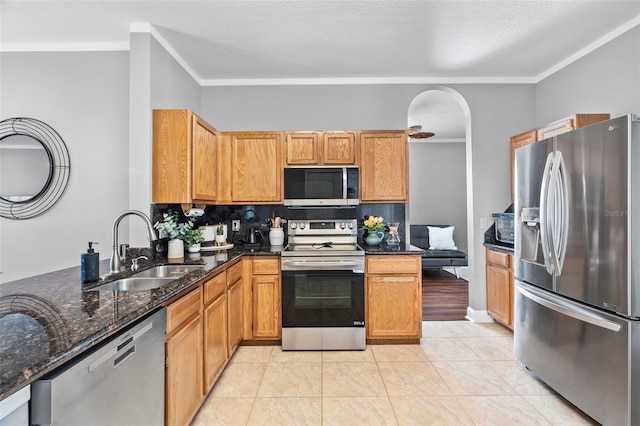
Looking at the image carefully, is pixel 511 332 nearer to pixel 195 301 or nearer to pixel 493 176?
pixel 493 176

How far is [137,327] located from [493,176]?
12.1 ft

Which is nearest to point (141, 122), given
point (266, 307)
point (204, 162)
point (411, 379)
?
point (204, 162)

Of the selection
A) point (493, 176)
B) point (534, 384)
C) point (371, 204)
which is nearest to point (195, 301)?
point (371, 204)

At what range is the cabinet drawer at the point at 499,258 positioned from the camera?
Result: 3.06 meters

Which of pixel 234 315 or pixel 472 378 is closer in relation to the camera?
pixel 472 378

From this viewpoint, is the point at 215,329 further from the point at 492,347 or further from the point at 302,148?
the point at 492,347

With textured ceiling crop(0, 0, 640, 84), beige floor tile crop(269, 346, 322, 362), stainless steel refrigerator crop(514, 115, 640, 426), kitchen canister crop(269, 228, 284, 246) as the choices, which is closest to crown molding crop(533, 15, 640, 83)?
textured ceiling crop(0, 0, 640, 84)

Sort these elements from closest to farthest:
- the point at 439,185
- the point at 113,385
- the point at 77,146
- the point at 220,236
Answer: the point at 113,385, the point at 77,146, the point at 220,236, the point at 439,185

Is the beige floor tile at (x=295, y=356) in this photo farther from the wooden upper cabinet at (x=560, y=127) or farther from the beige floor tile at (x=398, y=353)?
the wooden upper cabinet at (x=560, y=127)

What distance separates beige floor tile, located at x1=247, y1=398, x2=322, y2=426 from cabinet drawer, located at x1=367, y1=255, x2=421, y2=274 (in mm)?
1249

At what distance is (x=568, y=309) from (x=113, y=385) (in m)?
2.50

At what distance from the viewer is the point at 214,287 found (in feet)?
7.10

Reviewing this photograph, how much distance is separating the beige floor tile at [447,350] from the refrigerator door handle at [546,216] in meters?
1.11

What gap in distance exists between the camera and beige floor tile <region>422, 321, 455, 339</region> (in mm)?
3174
